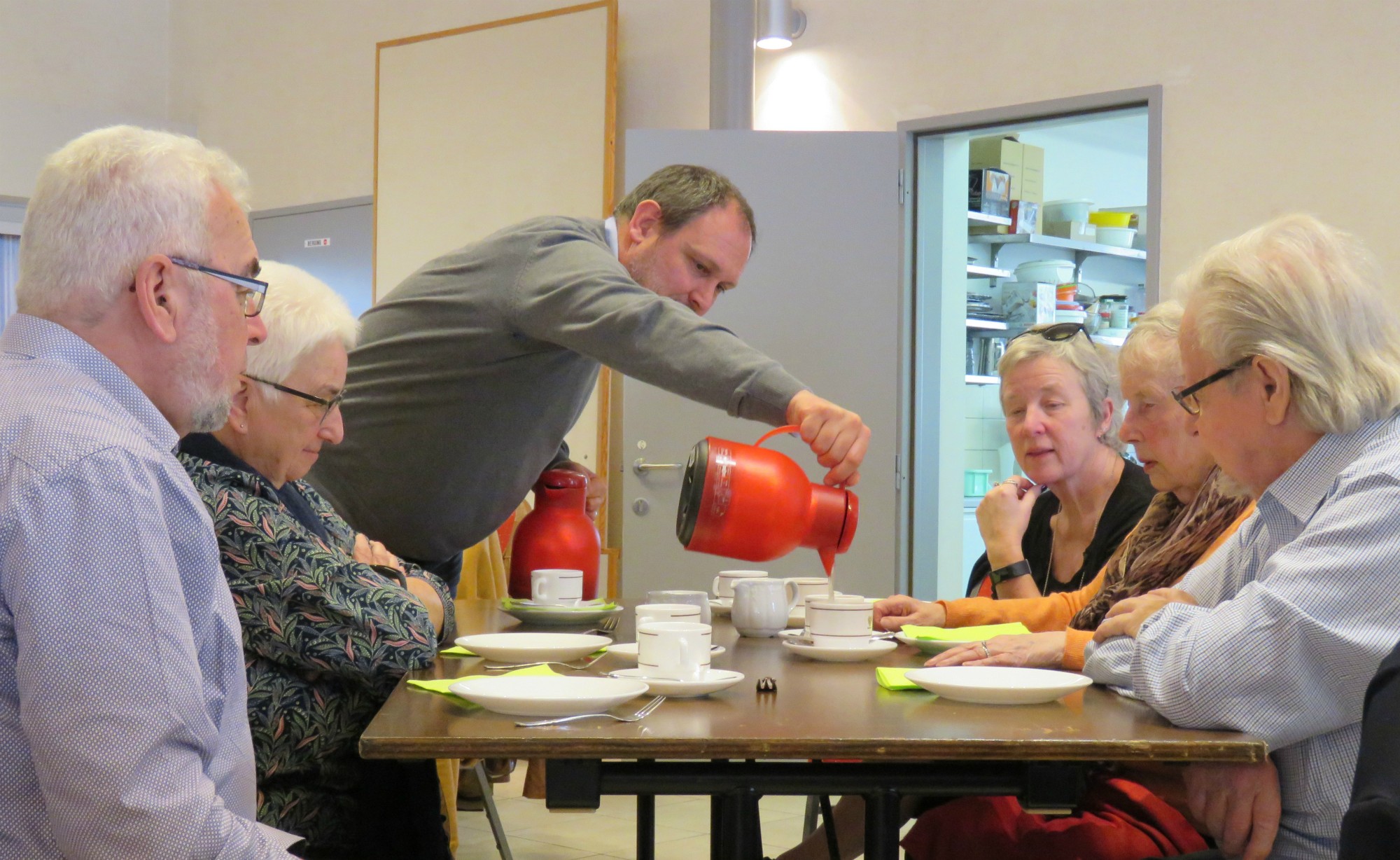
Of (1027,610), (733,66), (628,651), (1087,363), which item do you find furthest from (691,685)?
(733,66)

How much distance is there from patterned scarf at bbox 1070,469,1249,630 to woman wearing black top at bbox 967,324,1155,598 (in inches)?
16.0

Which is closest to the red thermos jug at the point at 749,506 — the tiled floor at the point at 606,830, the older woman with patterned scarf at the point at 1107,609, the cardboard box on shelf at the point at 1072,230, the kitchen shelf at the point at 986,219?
the older woman with patterned scarf at the point at 1107,609

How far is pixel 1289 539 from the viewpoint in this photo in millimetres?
1412

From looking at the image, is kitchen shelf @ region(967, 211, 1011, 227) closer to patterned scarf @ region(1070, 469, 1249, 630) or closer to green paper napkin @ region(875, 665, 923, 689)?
patterned scarf @ region(1070, 469, 1249, 630)

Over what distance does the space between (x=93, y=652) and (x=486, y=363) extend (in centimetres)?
144

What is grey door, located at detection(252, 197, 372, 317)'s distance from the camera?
235 inches

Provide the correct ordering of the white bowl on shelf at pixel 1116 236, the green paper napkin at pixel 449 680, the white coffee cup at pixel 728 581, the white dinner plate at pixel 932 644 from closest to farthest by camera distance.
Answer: the green paper napkin at pixel 449 680
the white dinner plate at pixel 932 644
the white coffee cup at pixel 728 581
the white bowl on shelf at pixel 1116 236

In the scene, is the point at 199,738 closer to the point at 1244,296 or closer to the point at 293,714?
the point at 293,714

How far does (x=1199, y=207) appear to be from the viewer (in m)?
4.09

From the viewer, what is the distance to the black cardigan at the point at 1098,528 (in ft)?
7.85

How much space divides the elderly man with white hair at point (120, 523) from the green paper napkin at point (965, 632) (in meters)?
0.92

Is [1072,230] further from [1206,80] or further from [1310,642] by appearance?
[1310,642]

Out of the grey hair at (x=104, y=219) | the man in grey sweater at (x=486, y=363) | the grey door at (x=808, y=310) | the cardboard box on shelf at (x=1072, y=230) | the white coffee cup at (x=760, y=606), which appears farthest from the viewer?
the cardboard box on shelf at (x=1072, y=230)

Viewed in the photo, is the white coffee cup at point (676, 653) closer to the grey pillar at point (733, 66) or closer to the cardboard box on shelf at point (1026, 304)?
the grey pillar at point (733, 66)
